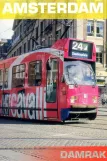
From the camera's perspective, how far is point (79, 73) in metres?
16.0

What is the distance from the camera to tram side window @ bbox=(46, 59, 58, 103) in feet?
52.3

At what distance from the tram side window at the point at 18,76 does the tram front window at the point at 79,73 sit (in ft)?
9.22

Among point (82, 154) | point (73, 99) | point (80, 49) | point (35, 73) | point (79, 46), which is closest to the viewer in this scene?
point (82, 154)

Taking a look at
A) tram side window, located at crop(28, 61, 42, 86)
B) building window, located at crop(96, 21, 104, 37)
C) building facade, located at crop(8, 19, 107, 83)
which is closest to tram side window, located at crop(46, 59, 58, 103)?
tram side window, located at crop(28, 61, 42, 86)

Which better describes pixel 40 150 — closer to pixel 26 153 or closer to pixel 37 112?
pixel 26 153

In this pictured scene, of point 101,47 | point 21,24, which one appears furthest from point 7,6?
point 21,24

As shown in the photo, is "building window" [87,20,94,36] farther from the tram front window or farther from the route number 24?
the tram front window

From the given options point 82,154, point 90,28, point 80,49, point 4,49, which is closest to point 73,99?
point 80,49

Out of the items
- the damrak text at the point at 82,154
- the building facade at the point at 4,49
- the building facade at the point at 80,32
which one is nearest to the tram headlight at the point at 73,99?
the damrak text at the point at 82,154

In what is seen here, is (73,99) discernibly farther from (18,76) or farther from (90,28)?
(90,28)

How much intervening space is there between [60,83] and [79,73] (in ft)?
2.97

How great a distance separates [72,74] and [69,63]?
0.50m

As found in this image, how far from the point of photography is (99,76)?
131ft

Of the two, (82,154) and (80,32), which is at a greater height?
(80,32)
